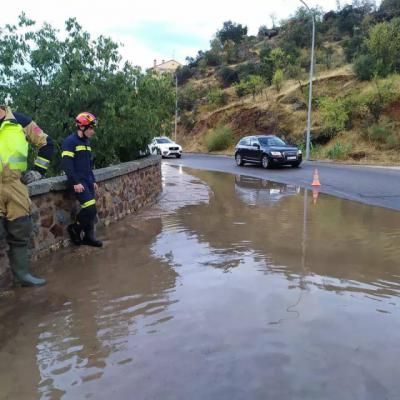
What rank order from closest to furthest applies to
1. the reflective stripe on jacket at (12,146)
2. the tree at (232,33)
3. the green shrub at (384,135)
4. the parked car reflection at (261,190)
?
the reflective stripe on jacket at (12,146) < the parked car reflection at (261,190) < the green shrub at (384,135) < the tree at (232,33)

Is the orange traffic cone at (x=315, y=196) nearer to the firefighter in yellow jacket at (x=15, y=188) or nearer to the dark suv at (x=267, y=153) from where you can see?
the firefighter in yellow jacket at (x=15, y=188)

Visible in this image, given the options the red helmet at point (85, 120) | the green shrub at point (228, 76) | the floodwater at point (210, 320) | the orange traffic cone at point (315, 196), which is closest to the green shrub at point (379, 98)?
the orange traffic cone at point (315, 196)

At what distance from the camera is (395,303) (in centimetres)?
454

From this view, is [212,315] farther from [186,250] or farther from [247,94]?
[247,94]

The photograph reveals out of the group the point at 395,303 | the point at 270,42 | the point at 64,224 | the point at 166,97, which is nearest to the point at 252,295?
the point at 395,303

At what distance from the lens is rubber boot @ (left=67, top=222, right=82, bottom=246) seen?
6.52 metres

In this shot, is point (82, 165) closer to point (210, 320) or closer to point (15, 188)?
point (15, 188)

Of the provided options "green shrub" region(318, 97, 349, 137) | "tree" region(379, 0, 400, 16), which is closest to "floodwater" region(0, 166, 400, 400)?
"green shrub" region(318, 97, 349, 137)

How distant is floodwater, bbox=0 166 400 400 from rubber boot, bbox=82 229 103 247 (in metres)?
0.14

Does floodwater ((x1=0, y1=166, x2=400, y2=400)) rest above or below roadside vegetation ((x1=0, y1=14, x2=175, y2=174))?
below

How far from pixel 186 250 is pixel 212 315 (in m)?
2.45

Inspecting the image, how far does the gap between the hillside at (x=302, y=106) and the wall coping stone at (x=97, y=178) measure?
18.3m

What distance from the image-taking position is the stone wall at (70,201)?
578cm

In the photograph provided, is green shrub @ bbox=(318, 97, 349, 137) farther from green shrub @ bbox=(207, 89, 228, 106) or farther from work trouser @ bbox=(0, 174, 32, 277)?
work trouser @ bbox=(0, 174, 32, 277)
